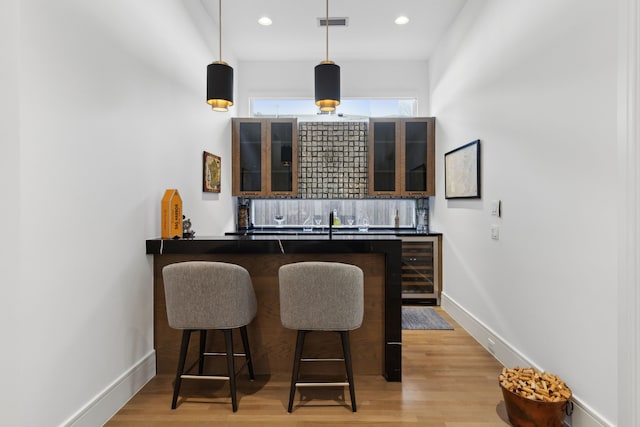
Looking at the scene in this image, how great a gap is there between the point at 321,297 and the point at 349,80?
12.2ft

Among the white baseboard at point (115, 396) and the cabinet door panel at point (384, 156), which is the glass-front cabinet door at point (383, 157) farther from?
the white baseboard at point (115, 396)

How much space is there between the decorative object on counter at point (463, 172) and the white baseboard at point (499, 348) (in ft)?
3.84

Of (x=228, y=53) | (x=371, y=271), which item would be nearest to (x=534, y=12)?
(x=371, y=271)

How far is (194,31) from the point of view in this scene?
11.2 ft

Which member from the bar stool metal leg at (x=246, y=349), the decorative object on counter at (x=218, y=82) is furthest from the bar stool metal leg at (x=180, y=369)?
the decorative object on counter at (x=218, y=82)

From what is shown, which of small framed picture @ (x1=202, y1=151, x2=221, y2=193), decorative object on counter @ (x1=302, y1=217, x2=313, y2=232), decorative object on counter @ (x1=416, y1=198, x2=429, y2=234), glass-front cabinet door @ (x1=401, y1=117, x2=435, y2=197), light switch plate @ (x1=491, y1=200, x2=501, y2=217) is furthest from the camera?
decorative object on counter @ (x1=302, y1=217, x2=313, y2=232)

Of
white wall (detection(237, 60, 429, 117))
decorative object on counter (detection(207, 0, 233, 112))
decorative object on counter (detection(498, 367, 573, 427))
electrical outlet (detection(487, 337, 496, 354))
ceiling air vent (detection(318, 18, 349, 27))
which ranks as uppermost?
ceiling air vent (detection(318, 18, 349, 27))

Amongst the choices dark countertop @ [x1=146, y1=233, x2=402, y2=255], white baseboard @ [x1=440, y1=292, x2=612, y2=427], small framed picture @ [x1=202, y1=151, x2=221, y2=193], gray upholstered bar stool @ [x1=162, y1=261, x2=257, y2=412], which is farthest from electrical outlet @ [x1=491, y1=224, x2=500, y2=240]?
small framed picture @ [x1=202, y1=151, x2=221, y2=193]

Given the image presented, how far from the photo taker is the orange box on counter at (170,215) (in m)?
2.64

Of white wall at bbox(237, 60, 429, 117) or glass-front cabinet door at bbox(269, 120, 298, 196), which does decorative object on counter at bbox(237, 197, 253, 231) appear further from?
white wall at bbox(237, 60, 429, 117)

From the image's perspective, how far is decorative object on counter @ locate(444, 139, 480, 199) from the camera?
10.9 ft

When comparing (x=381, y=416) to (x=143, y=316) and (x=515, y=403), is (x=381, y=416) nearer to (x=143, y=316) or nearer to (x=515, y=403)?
(x=515, y=403)

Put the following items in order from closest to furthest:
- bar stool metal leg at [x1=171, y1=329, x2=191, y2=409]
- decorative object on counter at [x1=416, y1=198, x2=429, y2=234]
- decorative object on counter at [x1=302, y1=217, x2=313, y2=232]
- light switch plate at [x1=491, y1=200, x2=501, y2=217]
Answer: bar stool metal leg at [x1=171, y1=329, x2=191, y2=409] < light switch plate at [x1=491, y1=200, x2=501, y2=217] < decorative object on counter at [x1=416, y1=198, x2=429, y2=234] < decorative object on counter at [x1=302, y1=217, x2=313, y2=232]

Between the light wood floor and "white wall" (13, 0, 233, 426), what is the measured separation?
1.04ft
